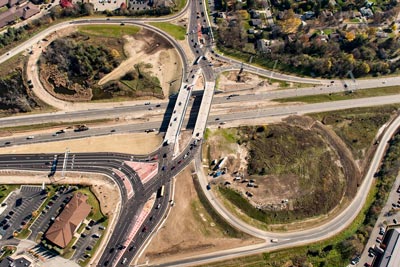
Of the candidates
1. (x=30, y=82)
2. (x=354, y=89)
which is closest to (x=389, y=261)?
(x=354, y=89)

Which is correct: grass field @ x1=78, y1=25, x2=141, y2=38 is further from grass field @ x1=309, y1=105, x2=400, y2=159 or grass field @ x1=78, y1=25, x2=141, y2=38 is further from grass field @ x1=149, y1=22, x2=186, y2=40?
grass field @ x1=309, y1=105, x2=400, y2=159

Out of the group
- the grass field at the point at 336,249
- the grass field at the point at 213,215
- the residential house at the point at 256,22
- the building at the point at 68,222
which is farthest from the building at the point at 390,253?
the residential house at the point at 256,22

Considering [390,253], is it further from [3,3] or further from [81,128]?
[3,3]

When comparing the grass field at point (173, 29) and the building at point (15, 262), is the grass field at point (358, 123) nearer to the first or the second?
the grass field at point (173, 29)

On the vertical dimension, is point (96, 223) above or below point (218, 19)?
below

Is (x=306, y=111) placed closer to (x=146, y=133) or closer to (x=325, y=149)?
(x=325, y=149)

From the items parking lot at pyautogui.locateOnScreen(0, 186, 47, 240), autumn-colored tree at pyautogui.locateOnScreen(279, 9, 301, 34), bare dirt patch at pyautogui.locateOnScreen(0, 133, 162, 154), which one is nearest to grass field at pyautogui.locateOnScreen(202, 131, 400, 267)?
bare dirt patch at pyautogui.locateOnScreen(0, 133, 162, 154)

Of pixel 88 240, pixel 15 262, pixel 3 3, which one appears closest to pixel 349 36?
pixel 88 240
